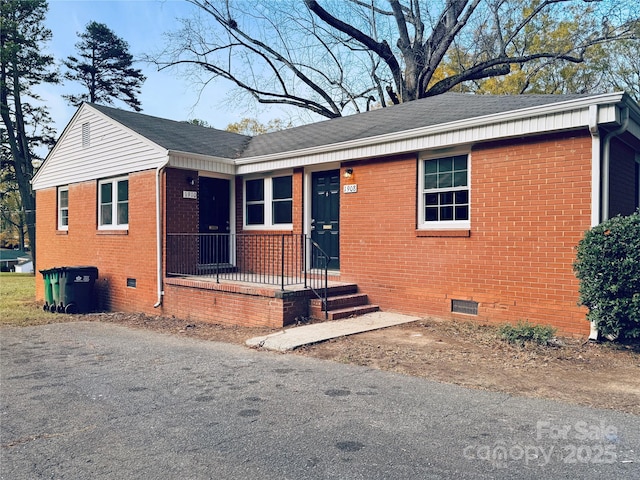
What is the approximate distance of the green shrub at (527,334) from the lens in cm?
641

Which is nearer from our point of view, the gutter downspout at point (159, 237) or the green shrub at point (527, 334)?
the green shrub at point (527, 334)

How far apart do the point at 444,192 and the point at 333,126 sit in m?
4.38

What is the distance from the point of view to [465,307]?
8.12 meters

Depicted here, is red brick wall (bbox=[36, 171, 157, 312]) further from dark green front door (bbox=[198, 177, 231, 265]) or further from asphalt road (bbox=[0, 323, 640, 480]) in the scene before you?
asphalt road (bbox=[0, 323, 640, 480])

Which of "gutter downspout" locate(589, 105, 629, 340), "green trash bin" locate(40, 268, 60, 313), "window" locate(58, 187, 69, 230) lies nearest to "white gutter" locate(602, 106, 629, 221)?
"gutter downspout" locate(589, 105, 629, 340)

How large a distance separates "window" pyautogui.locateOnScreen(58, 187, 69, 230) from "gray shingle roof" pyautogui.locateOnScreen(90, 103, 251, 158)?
121 inches

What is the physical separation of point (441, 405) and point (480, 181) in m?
4.56

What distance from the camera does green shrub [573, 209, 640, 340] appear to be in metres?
5.88

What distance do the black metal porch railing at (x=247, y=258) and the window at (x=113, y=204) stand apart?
6.71ft

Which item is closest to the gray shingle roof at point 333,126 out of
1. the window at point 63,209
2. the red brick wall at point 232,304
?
the window at point 63,209

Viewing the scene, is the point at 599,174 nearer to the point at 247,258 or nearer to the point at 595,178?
the point at 595,178

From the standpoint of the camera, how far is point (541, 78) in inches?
985

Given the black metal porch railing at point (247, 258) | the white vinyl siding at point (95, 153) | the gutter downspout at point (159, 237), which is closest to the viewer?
the black metal porch railing at point (247, 258)

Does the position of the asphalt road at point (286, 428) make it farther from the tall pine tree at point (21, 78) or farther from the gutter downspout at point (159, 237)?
the tall pine tree at point (21, 78)
